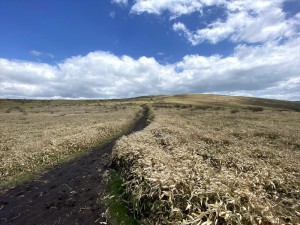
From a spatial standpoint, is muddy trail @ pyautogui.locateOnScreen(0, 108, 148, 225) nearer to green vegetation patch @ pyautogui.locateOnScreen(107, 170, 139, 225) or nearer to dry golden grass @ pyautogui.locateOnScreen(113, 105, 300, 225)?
green vegetation patch @ pyautogui.locateOnScreen(107, 170, 139, 225)

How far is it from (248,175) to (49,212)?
32.1 feet

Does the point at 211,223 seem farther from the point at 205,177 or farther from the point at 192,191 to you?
the point at 205,177

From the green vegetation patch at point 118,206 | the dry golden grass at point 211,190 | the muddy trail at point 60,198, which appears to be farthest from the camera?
the muddy trail at point 60,198

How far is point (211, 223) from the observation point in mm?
8984

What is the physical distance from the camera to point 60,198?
14648 millimetres

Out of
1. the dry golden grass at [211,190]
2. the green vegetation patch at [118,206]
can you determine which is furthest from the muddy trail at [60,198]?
the dry golden grass at [211,190]

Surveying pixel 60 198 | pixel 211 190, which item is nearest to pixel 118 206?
pixel 60 198

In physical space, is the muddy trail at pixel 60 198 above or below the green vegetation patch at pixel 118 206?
below

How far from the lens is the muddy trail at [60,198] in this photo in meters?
12.3

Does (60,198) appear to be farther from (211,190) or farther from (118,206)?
(211,190)

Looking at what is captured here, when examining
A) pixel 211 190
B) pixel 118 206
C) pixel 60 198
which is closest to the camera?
pixel 211 190

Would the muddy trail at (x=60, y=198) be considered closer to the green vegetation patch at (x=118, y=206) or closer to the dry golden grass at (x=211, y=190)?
the green vegetation patch at (x=118, y=206)

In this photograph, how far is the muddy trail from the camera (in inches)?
486

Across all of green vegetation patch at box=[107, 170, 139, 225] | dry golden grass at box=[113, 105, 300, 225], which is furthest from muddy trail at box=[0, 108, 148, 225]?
dry golden grass at box=[113, 105, 300, 225]
